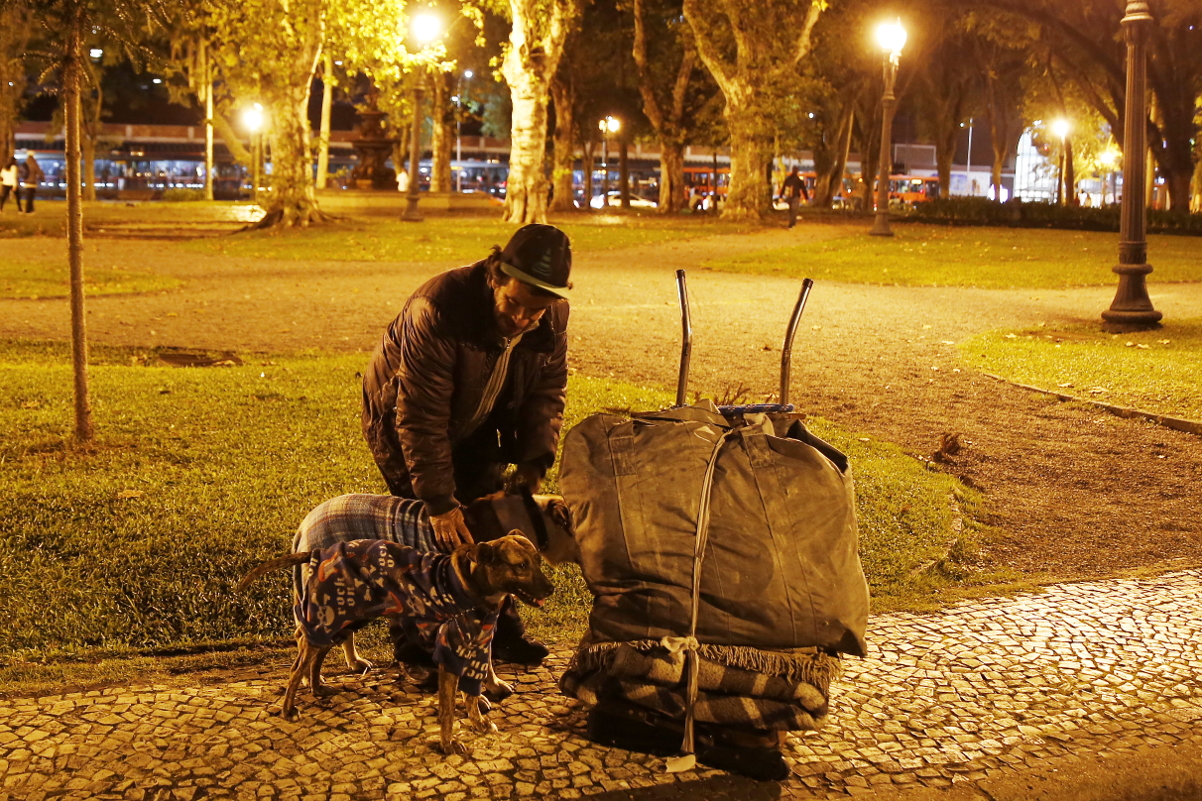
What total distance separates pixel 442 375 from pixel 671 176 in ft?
144

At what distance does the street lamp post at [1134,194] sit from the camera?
514 inches

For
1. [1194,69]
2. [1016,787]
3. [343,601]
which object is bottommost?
[1016,787]

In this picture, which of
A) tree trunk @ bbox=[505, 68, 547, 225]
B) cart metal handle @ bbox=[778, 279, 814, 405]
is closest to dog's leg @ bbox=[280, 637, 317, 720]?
cart metal handle @ bbox=[778, 279, 814, 405]

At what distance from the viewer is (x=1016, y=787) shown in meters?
3.62

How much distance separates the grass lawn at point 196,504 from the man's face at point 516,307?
58.3 inches

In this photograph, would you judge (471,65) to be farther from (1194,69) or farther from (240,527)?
(240,527)

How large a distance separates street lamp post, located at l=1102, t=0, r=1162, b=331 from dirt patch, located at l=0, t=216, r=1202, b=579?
39.1 inches

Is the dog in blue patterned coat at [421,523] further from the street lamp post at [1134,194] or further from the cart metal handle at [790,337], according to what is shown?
the street lamp post at [1134,194]

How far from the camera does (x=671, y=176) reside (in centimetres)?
4672

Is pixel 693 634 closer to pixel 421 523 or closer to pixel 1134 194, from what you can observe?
pixel 421 523

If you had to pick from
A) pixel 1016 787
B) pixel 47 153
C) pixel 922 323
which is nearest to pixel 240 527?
pixel 1016 787

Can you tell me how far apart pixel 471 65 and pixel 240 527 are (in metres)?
52.3

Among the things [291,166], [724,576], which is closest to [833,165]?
[291,166]

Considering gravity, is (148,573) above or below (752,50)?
below
